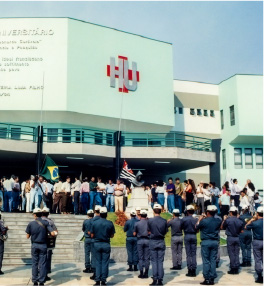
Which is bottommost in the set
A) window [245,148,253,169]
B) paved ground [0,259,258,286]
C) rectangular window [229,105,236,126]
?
paved ground [0,259,258,286]

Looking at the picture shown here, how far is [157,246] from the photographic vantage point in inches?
414

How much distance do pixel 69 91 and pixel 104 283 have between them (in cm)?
1894

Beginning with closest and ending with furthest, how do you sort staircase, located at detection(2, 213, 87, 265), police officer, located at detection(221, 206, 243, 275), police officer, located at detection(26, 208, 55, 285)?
police officer, located at detection(26, 208, 55, 285)
police officer, located at detection(221, 206, 243, 275)
staircase, located at detection(2, 213, 87, 265)

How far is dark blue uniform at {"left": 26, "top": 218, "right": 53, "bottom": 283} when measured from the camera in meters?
9.90

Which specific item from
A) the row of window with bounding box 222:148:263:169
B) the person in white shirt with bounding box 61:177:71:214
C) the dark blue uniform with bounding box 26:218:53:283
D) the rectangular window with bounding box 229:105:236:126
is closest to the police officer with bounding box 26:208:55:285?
the dark blue uniform with bounding box 26:218:53:283

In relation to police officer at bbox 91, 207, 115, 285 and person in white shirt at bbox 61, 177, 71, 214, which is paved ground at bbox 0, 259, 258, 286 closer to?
police officer at bbox 91, 207, 115, 285

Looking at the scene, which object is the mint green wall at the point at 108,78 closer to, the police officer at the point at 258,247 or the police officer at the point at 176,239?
the police officer at the point at 176,239

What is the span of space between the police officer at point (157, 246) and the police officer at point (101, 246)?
1165mm

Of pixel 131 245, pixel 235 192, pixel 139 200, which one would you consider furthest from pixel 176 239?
pixel 235 192

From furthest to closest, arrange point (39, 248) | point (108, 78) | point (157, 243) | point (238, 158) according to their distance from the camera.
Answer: point (238, 158) < point (108, 78) < point (157, 243) < point (39, 248)

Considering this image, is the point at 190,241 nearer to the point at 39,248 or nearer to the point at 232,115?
the point at 39,248

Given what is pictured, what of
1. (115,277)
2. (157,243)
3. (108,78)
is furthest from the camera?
(108,78)

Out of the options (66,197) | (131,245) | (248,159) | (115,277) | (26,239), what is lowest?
(115,277)

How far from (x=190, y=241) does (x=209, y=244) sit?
4.57ft
